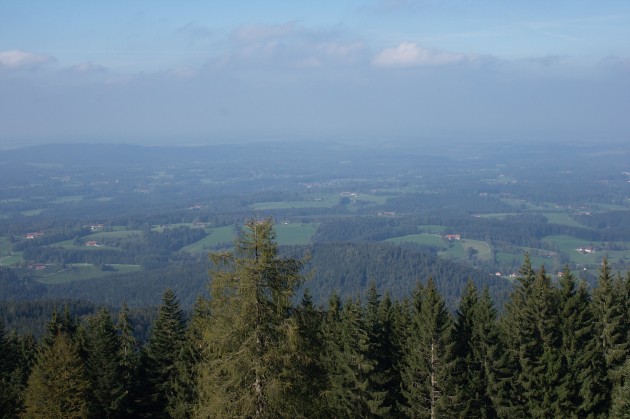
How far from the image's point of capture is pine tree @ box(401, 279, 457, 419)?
2177cm

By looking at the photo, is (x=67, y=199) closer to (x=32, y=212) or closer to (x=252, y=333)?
(x=32, y=212)

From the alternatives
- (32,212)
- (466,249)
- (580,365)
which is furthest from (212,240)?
(580,365)

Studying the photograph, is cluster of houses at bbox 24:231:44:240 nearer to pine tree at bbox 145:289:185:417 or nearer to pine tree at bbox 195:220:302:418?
pine tree at bbox 145:289:185:417

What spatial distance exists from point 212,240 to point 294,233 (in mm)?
16568

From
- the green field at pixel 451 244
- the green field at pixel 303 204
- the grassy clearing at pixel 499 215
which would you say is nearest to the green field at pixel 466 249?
the green field at pixel 451 244

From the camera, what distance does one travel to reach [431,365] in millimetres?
22312

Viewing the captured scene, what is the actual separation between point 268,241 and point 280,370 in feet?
8.87

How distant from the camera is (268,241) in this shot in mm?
13609

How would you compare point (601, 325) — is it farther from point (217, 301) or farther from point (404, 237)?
point (404, 237)

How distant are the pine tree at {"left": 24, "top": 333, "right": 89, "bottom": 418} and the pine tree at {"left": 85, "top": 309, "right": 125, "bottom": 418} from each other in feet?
8.25

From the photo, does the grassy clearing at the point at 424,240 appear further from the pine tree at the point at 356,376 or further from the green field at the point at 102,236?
the pine tree at the point at 356,376

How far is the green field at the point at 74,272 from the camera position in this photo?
97.1m

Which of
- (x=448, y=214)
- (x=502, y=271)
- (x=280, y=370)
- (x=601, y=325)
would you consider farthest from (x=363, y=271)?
(x=280, y=370)

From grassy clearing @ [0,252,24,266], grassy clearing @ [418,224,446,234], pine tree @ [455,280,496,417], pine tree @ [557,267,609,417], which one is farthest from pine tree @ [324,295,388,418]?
grassy clearing @ [418,224,446,234]
